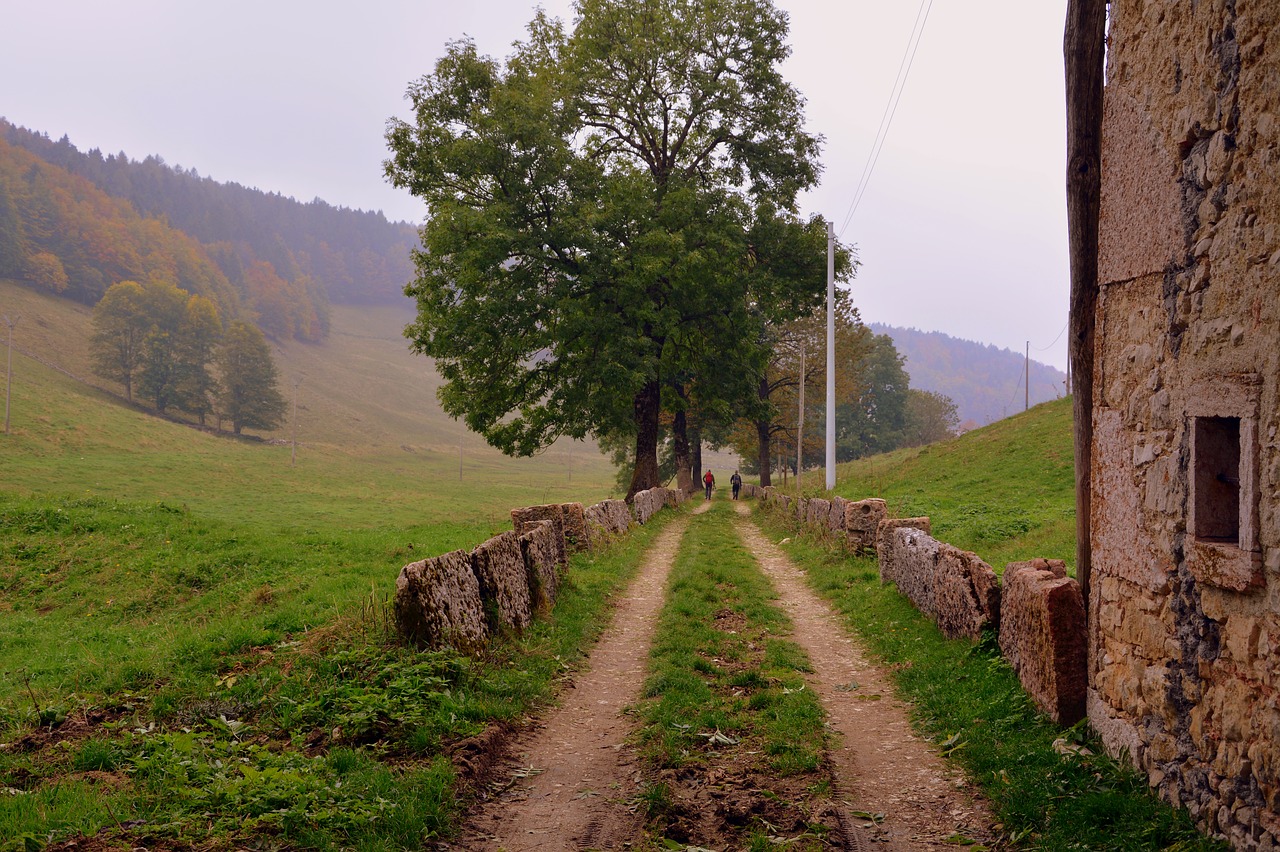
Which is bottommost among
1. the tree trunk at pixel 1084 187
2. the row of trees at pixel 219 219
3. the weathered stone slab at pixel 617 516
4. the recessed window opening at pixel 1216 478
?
the weathered stone slab at pixel 617 516

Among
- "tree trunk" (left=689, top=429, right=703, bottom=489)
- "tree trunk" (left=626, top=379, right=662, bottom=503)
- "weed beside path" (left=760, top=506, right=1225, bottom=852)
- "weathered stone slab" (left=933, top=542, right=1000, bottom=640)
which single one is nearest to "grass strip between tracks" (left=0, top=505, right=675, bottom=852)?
"weed beside path" (left=760, top=506, right=1225, bottom=852)

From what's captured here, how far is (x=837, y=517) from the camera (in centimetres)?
1669

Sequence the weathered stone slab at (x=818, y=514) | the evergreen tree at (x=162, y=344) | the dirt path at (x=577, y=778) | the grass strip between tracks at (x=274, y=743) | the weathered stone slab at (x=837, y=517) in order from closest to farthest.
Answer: the grass strip between tracks at (x=274, y=743), the dirt path at (x=577, y=778), the weathered stone slab at (x=837, y=517), the weathered stone slab at (x=818, y=514), the evergreen tree at (x=162, y=344)

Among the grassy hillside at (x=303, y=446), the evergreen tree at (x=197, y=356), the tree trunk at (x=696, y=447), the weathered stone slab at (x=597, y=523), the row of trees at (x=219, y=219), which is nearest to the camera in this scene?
the weathered stone slab at (x=597, y=523)

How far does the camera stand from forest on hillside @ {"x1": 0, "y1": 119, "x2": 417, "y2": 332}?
352 ft

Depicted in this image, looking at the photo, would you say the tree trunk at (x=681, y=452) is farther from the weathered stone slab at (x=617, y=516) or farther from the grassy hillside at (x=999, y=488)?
the weathered stone slab at (x=617, y=516)

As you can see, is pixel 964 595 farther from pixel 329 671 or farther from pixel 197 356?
pixel 197 356

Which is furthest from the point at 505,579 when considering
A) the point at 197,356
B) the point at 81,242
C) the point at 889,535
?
the point at 81,242

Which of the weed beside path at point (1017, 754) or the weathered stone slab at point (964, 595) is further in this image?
the weathered stone slab at point (964, 595)

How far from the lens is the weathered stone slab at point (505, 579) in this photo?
865cm

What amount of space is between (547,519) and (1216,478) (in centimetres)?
1007

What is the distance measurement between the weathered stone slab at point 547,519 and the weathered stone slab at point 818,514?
21.5 feet

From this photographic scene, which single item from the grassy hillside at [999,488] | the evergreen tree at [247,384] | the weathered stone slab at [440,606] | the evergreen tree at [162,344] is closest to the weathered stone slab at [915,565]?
the grassy hillside at [999,488]

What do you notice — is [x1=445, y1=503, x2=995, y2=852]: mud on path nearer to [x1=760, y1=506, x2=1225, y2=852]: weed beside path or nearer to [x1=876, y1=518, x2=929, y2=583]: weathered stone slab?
[x1=760, y1=506, x2=1225, y2=852]: weed beside path
